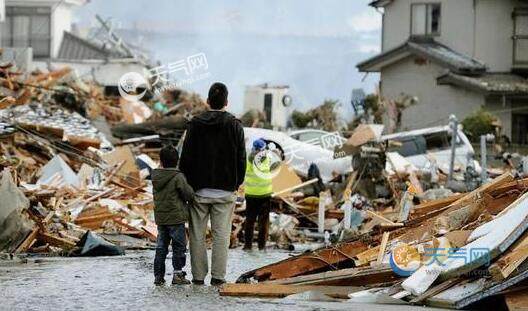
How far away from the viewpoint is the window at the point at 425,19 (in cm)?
→ 5081

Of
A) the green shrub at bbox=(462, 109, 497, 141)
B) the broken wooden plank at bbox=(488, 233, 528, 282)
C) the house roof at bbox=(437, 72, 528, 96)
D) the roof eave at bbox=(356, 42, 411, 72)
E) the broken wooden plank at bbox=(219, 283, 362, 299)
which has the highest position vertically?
the roof eave at bbox=(356, 42, 411, 72)

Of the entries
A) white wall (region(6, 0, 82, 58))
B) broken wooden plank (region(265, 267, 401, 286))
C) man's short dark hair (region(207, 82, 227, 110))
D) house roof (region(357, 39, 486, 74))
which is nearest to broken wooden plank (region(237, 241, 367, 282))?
broken wooden plank (region(265, 267, 401, 286))

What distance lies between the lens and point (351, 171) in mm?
27109

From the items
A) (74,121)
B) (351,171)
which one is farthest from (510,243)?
(74,121)

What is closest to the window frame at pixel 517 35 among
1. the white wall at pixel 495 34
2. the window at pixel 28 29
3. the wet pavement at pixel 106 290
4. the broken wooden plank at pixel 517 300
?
the white wall at pixel 495 34

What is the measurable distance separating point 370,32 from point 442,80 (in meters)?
60.2

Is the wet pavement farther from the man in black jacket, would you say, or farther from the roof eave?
the roof eave

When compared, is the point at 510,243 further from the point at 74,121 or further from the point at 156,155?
the point at 74,121

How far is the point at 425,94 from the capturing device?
1964 inches

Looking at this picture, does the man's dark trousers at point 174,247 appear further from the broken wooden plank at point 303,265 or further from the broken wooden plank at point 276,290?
the broken wooden plank at point 276,290

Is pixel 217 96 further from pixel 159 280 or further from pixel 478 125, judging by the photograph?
pixel 478 125

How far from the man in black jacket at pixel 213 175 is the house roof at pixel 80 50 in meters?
49.2

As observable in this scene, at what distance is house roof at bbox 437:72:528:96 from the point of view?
154ft

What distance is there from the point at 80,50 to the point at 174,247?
52.7 metres
